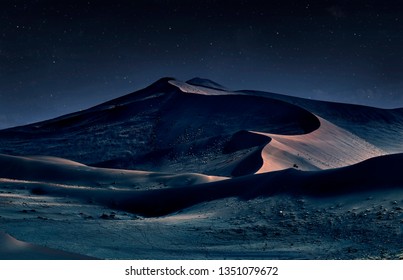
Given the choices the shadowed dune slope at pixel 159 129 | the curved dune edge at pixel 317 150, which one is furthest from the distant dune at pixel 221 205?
the shadowed dune slope at pixel 159 129

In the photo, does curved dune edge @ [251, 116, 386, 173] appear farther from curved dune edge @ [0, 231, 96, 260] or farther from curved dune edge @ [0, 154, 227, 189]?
curved dune edge @ [0, 231, 96, 260]

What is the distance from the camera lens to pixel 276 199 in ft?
56.0

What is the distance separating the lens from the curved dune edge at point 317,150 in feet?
113

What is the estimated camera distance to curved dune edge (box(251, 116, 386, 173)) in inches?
1356

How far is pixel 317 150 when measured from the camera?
4231cm

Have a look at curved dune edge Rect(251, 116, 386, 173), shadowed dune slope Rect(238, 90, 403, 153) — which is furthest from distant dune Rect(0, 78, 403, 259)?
shadowed dune slope Rect(238, 90, 403, 153)

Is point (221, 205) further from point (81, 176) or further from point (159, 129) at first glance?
point (159, 129)

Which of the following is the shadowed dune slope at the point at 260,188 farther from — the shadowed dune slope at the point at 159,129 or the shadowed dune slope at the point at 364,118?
the shadowed dune slope at the point at 364,118

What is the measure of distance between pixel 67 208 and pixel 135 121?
4968 cm

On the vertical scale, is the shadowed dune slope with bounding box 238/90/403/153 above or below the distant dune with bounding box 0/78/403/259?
above

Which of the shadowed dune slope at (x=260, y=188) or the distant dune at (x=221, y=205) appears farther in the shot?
the shadowed dune slope at (x=260, y=188)

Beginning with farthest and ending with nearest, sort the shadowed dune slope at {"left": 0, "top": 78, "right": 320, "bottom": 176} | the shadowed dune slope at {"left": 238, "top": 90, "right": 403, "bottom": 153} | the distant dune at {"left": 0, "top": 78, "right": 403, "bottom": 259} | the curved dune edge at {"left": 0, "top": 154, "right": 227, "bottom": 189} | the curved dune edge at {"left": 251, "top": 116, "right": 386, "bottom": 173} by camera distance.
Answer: the shadowed dune slope at {"left": 238, "top": 90, "right": 403, "bottom": 153}, the shadowed dune slope at {"left": 0, "top": 78, "right": 320, "bottom": 176}, the curved dune edge at {"left": 251, "top": 116, "right": 386, "bottom": 173}, the curved dune edge at {"left": 0, "top": 154, "right": 227, "bottom": 189}, the distant dune at {"left": 0, "top": 78, "right": 403, "bottom": 259}

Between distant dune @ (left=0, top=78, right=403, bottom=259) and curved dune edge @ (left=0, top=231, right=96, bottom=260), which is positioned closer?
curved dune edge @ (left=0, top=231, right=96, bottom=260)
